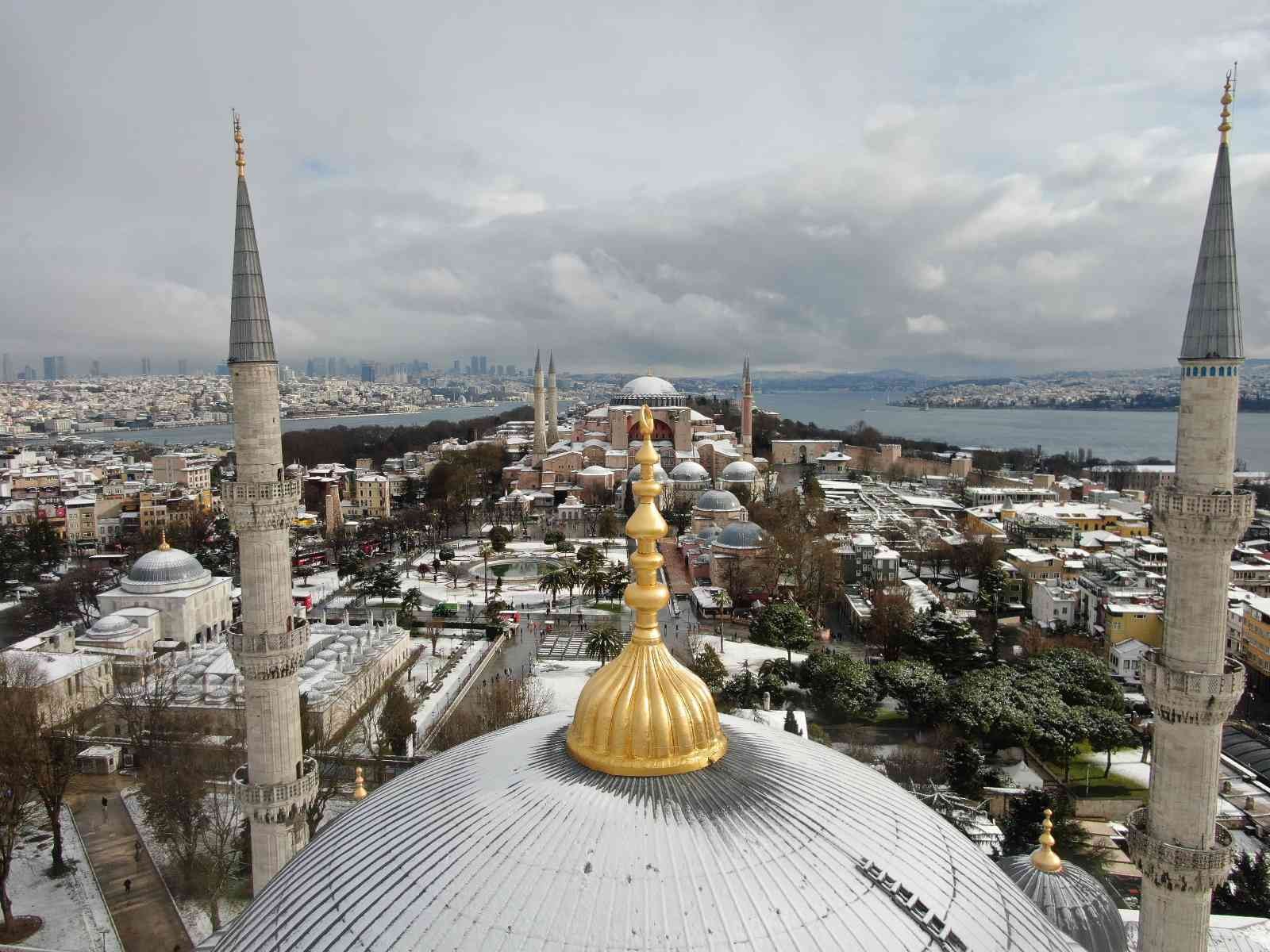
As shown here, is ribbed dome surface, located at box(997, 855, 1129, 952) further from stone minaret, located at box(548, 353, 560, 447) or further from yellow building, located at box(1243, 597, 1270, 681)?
stone minaret, located at box(548, 353, 560, 447)

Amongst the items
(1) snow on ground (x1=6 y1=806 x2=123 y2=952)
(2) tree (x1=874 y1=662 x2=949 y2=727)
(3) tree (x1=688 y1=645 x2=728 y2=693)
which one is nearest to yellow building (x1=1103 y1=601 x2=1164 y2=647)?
(2) tree (x1=874 y1=662 x2=949 y2=727)

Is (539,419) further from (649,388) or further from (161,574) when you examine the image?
(161,574)

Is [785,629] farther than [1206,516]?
Yes

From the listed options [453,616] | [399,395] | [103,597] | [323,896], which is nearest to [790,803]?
[323,896]

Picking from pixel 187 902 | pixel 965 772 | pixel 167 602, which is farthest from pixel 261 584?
pixel 167 602

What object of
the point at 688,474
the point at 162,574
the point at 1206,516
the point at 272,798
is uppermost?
the point at 1206,516

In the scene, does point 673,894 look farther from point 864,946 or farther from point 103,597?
point 103,597

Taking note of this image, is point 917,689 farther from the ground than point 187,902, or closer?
farther from the ground
